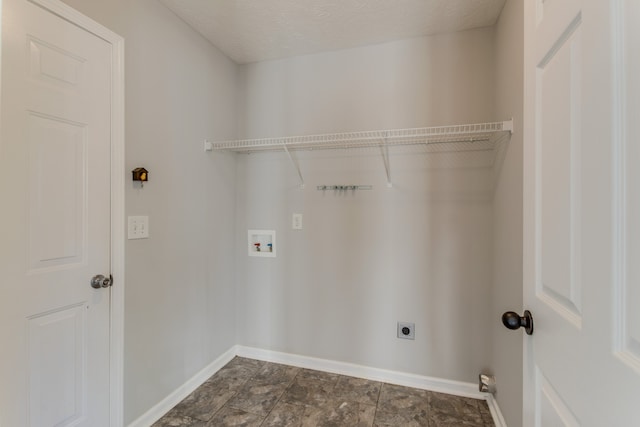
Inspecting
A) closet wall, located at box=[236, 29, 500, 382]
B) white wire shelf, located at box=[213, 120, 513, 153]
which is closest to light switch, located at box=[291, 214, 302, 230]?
closet wall, located at box=[236, 29, 500, 382]

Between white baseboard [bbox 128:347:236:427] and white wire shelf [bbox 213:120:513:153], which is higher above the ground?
white wire shelf [bbox 213:120:513:153]

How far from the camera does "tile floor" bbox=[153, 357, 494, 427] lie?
5.56ft

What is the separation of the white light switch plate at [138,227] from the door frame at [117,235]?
0.05 metres

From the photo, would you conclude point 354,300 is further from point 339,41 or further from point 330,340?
point 339,41

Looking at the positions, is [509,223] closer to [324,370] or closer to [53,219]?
[324,370]

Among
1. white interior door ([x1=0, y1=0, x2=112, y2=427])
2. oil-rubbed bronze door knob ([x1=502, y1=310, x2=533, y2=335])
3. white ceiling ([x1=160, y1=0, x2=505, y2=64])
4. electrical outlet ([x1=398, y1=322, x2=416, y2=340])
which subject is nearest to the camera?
oil-rubbed bronze door knob ([x1=502, y1=310, x2=533, y2=335])

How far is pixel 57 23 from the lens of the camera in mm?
1207

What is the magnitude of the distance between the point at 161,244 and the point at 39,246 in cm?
60

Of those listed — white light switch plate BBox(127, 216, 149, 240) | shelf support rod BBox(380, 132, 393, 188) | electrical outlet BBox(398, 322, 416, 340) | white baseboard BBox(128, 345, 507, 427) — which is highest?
shelf support rod BBox(380, 132, 393, 188)
